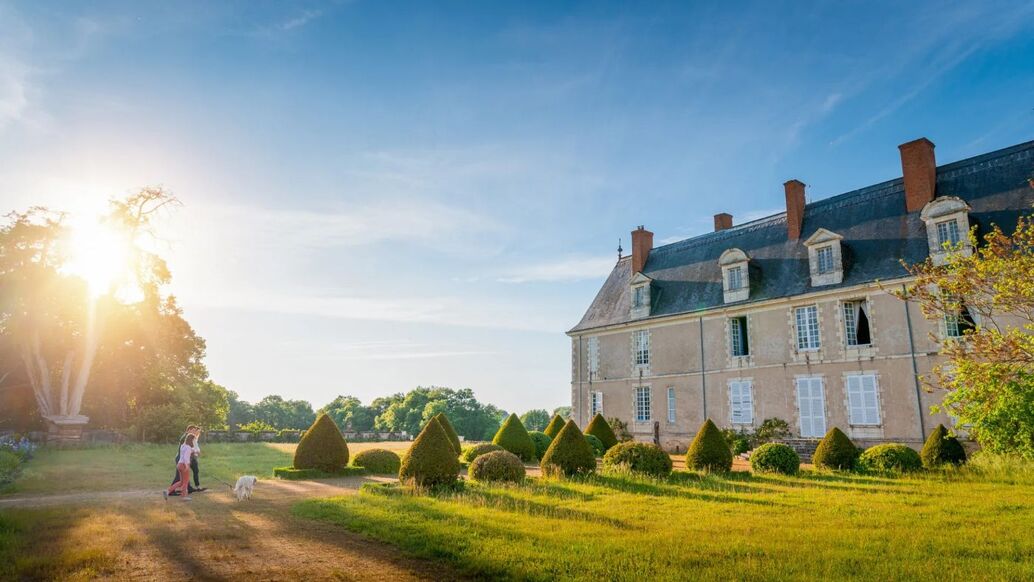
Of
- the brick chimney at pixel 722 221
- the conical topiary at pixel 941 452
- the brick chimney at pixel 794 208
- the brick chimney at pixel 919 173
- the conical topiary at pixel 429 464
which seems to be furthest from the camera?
the brick chimney at pixel 722 221

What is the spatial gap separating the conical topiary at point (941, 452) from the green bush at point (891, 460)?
1.19ft

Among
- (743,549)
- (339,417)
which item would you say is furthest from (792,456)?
(339,417)

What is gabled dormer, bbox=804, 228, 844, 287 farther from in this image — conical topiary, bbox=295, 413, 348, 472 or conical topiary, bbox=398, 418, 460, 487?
conical topiary, bbox=295, 413, 348, 472

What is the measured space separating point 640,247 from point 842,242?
1052 cm

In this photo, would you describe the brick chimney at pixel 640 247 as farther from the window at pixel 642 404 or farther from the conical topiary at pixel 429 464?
the conical topiary at pixel 429 464

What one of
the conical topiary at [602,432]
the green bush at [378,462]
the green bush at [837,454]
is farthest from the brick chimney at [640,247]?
the green bush at [378,462]

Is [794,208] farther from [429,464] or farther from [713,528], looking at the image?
[713,528]

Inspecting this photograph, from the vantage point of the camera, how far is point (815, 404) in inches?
877

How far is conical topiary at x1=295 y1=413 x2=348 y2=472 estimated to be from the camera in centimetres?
1711

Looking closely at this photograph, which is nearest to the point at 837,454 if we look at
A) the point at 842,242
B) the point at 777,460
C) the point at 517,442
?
the point at 777,460

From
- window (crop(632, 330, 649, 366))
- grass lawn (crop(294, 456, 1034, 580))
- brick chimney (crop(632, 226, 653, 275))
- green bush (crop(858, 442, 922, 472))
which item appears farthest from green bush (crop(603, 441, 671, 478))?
brick chimney (crop(632, 226, 653, 275))

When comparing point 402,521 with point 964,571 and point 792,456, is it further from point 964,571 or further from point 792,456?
point 792,456

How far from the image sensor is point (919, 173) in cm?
2155

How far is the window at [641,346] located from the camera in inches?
1121
